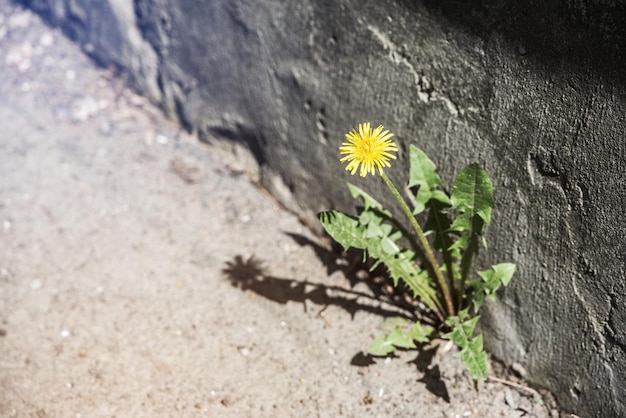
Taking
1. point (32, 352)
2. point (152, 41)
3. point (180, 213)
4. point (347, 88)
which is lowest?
point (32, 352)

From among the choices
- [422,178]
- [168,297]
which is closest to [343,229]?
[422,178]

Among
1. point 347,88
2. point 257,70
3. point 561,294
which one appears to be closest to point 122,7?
point 257,70

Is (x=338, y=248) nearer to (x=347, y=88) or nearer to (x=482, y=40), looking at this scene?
(x=347, y=88)

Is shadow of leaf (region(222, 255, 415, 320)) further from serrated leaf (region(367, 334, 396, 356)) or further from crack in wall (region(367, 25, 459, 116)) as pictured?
crack in wall (region(367, 25, 459, 116))

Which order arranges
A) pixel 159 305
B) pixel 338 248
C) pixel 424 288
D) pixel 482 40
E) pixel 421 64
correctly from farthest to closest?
pixel 338 248
pixel 159 305
pixel 424 288
pixel 421 64
pixel 482 40

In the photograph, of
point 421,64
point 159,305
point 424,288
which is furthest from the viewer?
point 159,305

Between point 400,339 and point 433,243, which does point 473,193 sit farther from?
point 400,339
